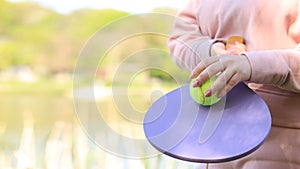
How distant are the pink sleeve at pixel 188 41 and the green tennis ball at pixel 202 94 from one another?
0.08 meters

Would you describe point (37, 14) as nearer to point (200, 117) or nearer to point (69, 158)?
point (69, 158)

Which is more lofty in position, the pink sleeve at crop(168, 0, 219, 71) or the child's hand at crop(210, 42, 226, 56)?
the pink sleeve at crop(168, 0, 219, 71)

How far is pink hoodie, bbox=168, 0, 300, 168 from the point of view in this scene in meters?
0.59

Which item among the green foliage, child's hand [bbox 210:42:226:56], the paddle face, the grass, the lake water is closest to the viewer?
the paddle face

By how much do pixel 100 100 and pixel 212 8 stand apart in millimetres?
237

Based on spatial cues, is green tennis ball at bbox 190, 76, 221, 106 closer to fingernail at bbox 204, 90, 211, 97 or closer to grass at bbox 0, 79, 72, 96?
fingernail at bbox 204, 90, 211, 97

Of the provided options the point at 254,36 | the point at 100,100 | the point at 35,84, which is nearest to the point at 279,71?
the point at 254,36

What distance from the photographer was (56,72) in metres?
1.74

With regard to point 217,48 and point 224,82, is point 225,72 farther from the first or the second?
point 217,48

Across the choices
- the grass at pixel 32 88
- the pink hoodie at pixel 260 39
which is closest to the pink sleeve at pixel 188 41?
the pink hoodie at pixel 260 39

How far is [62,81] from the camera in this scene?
177 centimetres

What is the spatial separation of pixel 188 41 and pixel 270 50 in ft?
0.54

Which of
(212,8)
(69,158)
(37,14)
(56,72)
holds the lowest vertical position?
(69,158)

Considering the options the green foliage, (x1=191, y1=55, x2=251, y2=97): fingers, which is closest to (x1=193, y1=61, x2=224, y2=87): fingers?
(x1=191, y1=55, x2=251, y2=97): fingers
